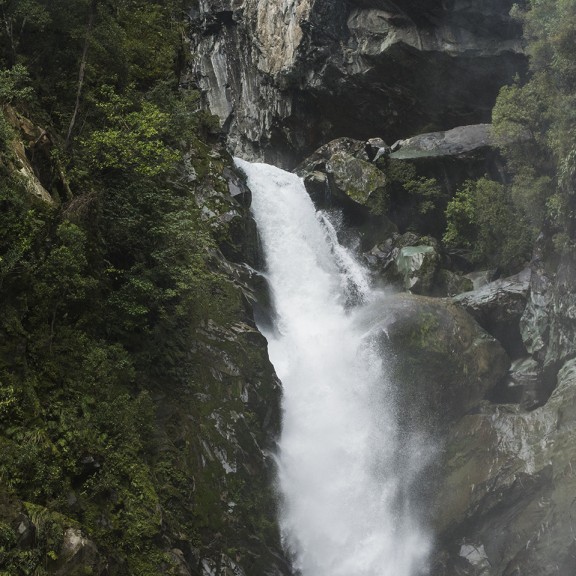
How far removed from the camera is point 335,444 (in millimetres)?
15094

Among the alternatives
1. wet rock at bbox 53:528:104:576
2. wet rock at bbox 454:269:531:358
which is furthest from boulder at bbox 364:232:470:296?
wet rock at bbox 53:528:104:576

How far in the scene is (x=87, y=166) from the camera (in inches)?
436

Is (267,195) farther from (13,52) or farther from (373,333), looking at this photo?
(13,52)

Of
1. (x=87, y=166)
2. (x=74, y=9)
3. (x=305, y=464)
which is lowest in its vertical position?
(x=305, y=464)

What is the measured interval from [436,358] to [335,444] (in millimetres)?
4112

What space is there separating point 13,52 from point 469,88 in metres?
21.8

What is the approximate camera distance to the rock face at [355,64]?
86.2 ft

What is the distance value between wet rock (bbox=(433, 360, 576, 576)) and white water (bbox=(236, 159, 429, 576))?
113cm

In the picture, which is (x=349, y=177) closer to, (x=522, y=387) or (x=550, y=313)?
(x=550, y=313)

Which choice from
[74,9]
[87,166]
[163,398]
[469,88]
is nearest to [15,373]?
[163,398]

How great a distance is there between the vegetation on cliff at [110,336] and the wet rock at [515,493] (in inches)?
228

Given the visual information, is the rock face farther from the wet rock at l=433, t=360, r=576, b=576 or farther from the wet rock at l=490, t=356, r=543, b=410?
the wet rock at l=433, t=360, r=576, b=576

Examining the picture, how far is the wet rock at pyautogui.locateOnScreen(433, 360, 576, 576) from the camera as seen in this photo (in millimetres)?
14344

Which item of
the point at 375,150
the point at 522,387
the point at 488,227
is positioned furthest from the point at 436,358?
the point at 375,150
